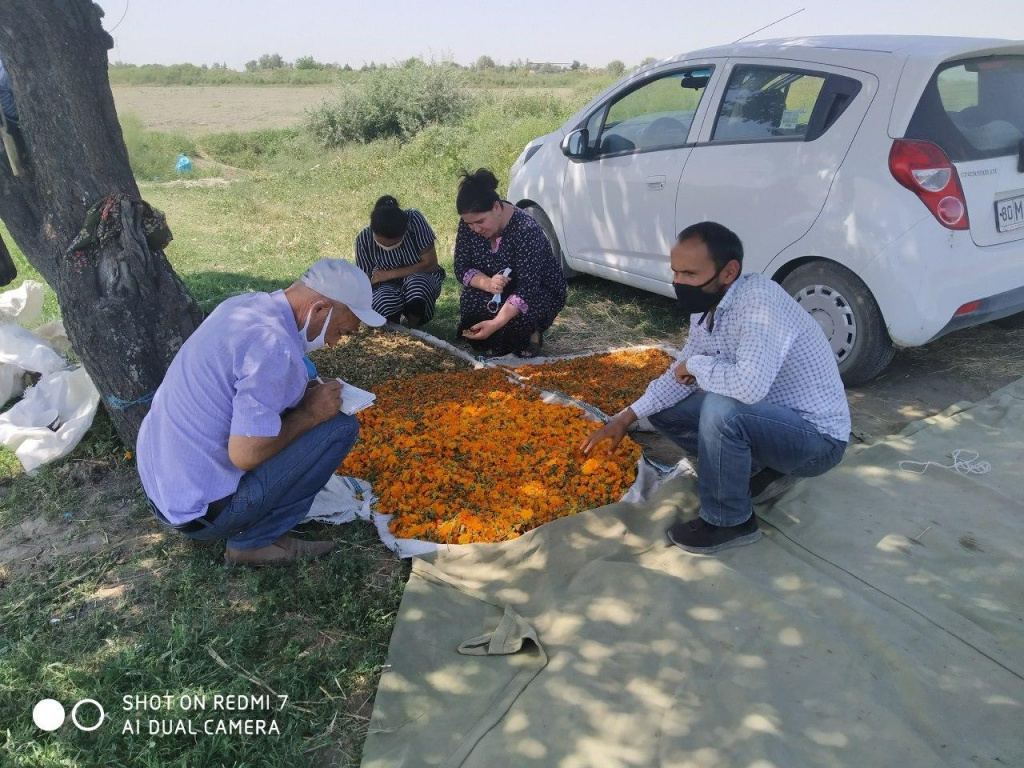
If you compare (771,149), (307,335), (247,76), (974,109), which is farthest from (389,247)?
(247,76)

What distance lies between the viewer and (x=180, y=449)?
2.96 metres

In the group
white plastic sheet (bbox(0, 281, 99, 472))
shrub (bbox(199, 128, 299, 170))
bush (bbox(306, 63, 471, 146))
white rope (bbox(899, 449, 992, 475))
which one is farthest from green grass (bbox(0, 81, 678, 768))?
shrub (bbox(199, 128, 299, 170))

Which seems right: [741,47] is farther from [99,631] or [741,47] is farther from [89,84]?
[99,631]

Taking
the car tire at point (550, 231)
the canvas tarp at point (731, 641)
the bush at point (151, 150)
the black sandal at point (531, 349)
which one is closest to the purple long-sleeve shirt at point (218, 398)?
the canvas tarp at point (731, 641)

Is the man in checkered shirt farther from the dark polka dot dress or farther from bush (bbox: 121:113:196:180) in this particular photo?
bush (bbox: 121:113:196:180)

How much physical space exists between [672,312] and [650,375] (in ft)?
6.07

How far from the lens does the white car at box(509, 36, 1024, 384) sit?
4.61 metres

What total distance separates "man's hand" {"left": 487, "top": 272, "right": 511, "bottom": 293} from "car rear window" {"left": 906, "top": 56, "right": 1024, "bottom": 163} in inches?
111

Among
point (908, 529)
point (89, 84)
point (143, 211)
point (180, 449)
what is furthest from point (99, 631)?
point (908, 529)

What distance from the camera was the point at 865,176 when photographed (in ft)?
15.6

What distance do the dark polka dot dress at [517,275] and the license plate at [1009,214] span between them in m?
2.96

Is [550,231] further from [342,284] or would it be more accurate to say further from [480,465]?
[342,284]

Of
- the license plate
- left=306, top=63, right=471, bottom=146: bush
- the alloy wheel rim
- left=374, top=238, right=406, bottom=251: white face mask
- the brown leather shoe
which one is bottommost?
the brown leather shoe

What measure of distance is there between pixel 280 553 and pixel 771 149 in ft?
13.8
